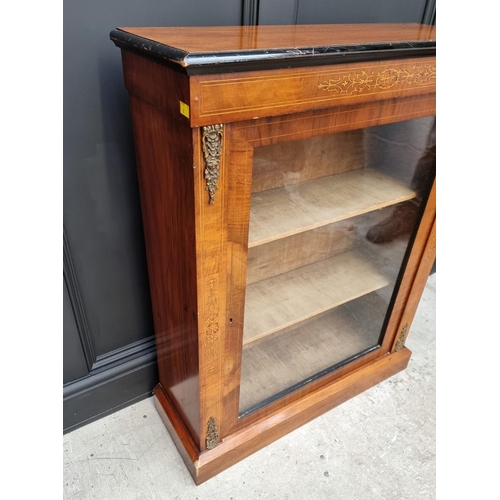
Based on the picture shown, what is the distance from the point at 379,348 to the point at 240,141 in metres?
0.82

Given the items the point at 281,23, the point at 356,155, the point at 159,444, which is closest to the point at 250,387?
the point at 159,444

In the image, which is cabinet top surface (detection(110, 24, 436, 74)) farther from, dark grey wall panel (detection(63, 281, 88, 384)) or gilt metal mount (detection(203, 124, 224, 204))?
dark grey wall panel (detection(63, 281, 88, 384))

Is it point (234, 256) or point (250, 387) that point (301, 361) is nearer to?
point (250, 387)

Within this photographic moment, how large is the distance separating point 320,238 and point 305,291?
0.43ft

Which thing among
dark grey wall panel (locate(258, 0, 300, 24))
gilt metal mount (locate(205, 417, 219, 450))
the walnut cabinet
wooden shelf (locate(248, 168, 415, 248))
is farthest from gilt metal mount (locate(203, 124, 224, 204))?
gilt metal mount (locate(205, 417, 219, 450))

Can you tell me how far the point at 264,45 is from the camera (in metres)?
0.59

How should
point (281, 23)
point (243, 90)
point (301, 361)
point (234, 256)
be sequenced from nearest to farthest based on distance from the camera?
point (243, 90) → point (234, 256) → point (281, 23) → point (301, 361)

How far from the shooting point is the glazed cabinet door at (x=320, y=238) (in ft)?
2.27

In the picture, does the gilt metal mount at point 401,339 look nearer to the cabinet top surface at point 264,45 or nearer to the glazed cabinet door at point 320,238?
the glazed cabinet door at point 320,238

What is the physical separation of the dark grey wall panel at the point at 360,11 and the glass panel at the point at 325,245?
318 millimetres

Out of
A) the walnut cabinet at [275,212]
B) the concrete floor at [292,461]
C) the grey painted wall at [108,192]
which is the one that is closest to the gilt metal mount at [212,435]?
the walnut cabinet at [275,212]

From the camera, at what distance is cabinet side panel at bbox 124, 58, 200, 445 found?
24.3 inches

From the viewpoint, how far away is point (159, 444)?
3.43ft

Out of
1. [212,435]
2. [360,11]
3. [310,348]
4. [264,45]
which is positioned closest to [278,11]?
[360,11]
